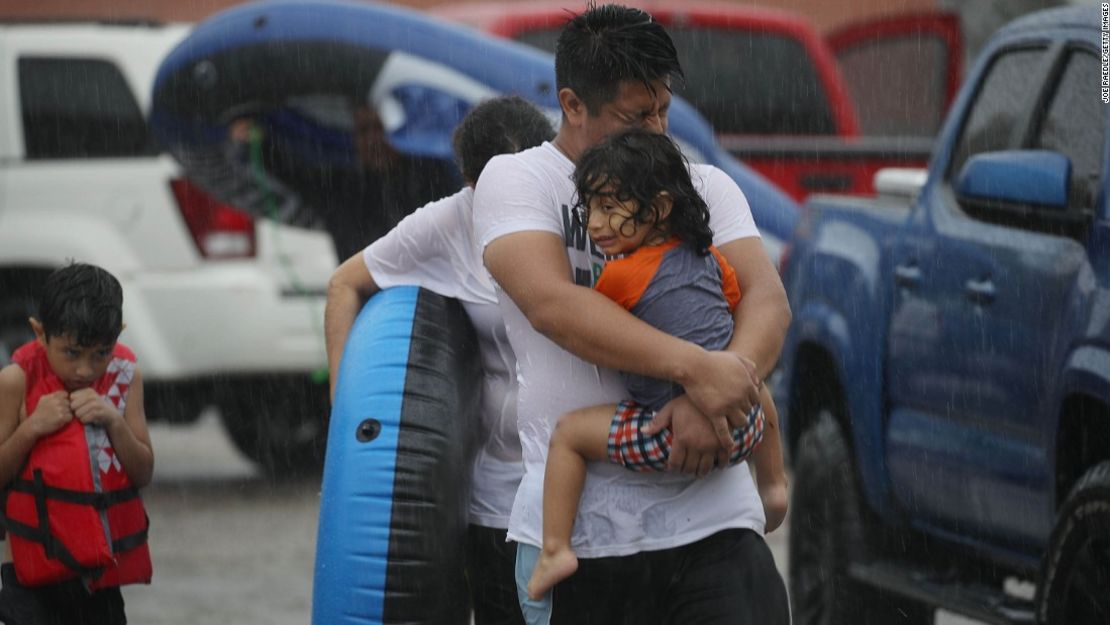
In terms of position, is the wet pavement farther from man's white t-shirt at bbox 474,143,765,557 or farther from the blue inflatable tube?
man's white t-shirt at bbox 474,143,765,557

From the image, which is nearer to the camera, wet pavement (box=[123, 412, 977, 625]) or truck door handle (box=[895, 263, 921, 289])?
truck door handle (box=[895, 263, 921, 289])

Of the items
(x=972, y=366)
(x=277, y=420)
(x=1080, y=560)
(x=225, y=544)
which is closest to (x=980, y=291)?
(x=972, y=366)

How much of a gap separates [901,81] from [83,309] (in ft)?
26.6

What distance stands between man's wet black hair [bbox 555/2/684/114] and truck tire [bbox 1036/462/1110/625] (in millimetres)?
1729

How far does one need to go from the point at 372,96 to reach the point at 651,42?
499cm

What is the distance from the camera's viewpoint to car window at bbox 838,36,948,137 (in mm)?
11570

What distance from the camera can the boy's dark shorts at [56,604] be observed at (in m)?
5.05

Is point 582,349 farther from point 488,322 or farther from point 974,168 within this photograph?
point 974,168

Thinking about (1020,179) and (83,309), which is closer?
(83,309)

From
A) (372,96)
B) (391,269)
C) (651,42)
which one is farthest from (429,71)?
(651,42)

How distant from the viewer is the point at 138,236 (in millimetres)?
10609

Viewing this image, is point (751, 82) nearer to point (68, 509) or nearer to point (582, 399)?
point (68, 509)

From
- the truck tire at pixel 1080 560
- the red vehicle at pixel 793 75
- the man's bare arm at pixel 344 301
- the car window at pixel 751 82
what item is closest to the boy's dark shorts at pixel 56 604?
the man's bare arm at pixel 344 301

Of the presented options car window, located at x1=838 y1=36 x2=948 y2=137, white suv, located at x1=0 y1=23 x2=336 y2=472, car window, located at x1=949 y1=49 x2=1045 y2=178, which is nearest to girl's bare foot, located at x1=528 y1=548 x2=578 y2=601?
car window, located at x1=949 y1=49 x2=1045 y2=178
